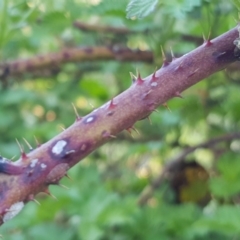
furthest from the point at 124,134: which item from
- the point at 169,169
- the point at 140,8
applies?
the point at 140,8

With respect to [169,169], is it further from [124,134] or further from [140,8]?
[140,8]

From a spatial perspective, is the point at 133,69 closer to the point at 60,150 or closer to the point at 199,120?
the point at 199,120

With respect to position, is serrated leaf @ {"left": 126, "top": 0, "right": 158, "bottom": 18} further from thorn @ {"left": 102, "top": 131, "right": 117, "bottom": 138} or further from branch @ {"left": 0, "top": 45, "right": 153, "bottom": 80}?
branch @ {"left": 0, "top": 45, "right": 153, "bottom": 80}

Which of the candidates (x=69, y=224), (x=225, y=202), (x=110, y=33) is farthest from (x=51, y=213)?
(x=110, y=33)

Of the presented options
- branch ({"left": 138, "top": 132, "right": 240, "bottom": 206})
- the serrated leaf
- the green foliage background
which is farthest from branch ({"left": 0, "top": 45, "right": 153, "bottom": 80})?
the serrated leaf

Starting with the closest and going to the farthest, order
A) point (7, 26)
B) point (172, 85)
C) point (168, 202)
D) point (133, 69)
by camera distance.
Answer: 1. point (172, 85)
2. point (7, 26)
3. point (168, 202)
4. point (133, 69)

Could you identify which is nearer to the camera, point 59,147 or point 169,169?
point 59,147

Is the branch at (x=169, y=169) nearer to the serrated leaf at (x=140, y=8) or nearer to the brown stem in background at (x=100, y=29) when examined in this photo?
the brown stem in background at (x=100, y=29)
